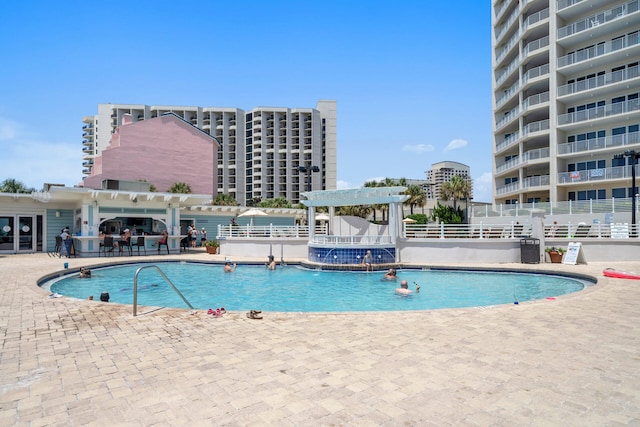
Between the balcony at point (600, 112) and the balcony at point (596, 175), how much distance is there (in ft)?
14.2

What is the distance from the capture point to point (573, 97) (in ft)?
102

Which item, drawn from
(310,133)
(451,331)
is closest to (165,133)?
(310,133)

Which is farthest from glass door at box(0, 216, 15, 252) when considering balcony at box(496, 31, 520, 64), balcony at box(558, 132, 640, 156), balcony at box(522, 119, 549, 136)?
balcony at box(496, 31, 520, 64)

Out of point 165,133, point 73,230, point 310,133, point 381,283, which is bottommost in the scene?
point 381,283

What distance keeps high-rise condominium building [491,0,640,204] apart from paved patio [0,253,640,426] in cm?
2883

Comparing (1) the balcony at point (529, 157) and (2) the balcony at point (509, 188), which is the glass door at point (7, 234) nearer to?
(1) the balcony at point (529, 157)

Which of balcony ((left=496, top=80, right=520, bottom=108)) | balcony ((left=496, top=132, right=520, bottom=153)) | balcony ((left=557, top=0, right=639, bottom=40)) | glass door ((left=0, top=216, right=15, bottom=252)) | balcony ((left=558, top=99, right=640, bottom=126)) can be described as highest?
balcony ((left=557, top=0, right=639, bottom=40))

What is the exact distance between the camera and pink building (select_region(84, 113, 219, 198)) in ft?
155

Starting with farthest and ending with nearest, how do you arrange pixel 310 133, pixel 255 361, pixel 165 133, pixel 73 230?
pixel 310 133 → pixel 165 133 → pixel 73 230 → pixel 255 361

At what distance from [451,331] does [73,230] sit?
989 inches

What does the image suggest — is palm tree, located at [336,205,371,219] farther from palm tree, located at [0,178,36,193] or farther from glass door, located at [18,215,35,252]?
palm tree, located at [0,178,36,193]

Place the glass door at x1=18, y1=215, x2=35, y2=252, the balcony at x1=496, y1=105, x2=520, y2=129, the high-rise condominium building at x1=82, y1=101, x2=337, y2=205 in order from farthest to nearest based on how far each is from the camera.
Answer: the high-rise condominium building at x1=82, y1=101, x2=337, y2=205
the balcony at x1=496, y1=105, x2=520, y2=129
the glass door at x1=18, y1=215, x2=35, y2=252

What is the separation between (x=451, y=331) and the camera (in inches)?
229

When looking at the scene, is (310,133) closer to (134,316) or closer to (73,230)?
(73,230)
